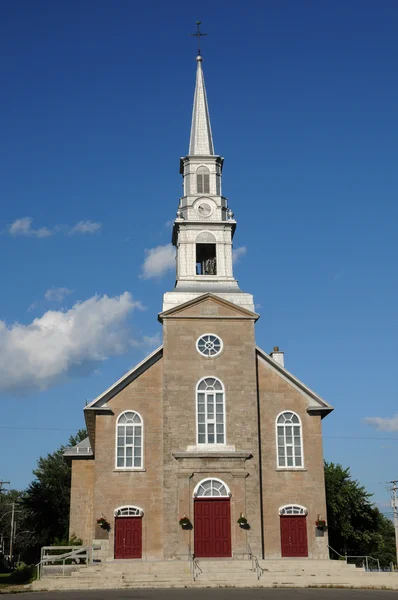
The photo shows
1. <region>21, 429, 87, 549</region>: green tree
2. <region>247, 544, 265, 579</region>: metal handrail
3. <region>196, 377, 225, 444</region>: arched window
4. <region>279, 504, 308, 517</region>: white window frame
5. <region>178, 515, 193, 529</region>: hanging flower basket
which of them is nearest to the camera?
<region>247, 544, 265, 579</region>: metal handrail

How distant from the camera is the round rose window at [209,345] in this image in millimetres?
36469

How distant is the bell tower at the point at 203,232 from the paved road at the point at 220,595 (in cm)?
1470

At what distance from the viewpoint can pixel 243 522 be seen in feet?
109

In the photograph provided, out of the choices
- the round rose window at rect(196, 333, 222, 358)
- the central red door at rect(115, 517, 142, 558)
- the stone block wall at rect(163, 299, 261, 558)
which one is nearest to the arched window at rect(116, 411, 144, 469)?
the stone block wall at rect(163, 299, 261, 558)

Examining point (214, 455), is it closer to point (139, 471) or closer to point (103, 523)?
point (139, 471)

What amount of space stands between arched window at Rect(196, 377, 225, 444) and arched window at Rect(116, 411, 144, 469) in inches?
114

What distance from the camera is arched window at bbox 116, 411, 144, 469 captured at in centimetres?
3472

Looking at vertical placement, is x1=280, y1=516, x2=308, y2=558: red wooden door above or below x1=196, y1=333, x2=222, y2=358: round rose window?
below

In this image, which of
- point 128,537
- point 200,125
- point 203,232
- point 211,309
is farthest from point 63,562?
point 200,125

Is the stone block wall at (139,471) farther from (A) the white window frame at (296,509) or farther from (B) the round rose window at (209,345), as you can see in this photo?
(A) the white window frame at (296,509)

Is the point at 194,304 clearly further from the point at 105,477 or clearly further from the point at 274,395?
the point at 105,477

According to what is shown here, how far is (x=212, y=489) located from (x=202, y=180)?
55.3 feet

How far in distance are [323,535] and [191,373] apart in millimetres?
9870

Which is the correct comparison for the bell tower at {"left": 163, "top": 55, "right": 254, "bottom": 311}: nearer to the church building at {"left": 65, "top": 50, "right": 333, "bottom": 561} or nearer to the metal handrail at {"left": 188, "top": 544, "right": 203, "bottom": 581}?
the church building at {"left": 65, "top": 50, "right": 333, "bottom": 561}
